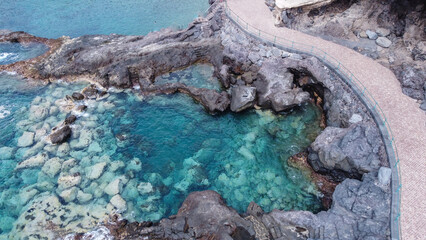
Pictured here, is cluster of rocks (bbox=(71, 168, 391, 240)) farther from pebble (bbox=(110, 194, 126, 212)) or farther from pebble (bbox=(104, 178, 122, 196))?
pebble (bbox=(104, 178, 122, 196))

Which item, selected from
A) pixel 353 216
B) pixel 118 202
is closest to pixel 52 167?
pixel 118 202

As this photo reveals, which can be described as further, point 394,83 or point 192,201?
point 394,83

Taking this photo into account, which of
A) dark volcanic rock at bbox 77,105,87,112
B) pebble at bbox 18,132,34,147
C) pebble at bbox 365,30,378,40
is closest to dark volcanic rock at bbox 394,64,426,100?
pebble at bbox 365,30,378,40

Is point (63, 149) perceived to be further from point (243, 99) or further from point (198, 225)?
point (243, 99)

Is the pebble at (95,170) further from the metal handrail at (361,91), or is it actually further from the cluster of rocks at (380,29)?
the cluster of rocks at (380,29)

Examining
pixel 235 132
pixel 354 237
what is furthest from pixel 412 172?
pixel 235 132

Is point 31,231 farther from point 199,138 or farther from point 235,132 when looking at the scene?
point 235,132
